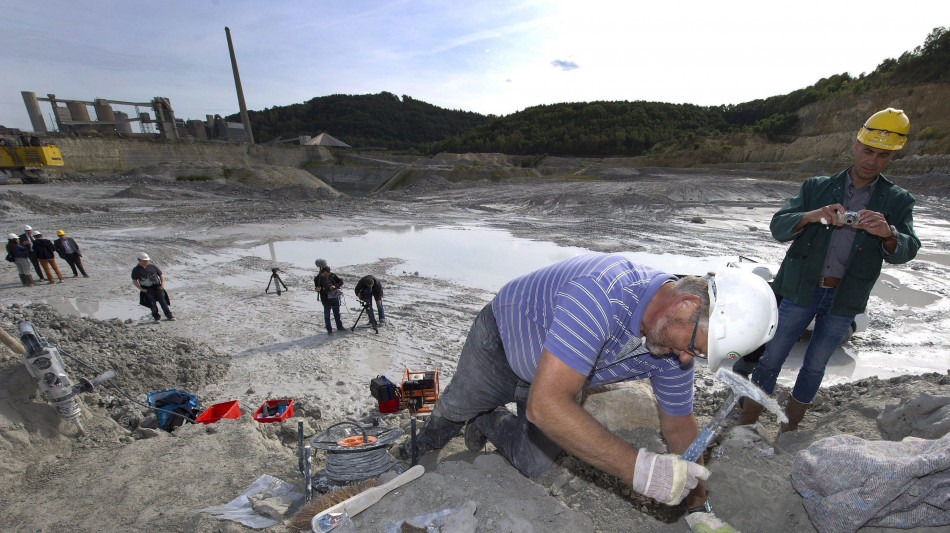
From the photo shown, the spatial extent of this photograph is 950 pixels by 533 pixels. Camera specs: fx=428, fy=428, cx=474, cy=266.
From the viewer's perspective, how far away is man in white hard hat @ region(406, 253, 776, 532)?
1.63 metres

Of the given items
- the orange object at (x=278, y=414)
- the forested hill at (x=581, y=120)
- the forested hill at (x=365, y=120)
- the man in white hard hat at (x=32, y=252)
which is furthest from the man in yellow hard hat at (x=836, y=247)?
the forested hill at (x=365, y=120)

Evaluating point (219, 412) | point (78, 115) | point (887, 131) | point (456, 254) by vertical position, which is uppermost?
point (78, 115)

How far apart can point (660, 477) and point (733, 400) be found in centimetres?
42

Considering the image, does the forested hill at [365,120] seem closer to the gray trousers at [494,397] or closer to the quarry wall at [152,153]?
the quarry wall at [152,153]

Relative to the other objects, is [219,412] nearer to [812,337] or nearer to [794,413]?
[794,413]

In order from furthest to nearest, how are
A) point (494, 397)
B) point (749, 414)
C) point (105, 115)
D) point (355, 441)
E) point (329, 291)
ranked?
Answer: point (105, 115), point (329, 291), point (749, 414), point (355, 441), point (494, 397)

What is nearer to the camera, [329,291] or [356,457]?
[356,457]

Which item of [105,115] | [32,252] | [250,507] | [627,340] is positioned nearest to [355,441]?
[250,507]

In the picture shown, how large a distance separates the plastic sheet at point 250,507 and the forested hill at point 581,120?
3409 centimetres

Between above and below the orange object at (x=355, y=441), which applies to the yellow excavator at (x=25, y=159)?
above

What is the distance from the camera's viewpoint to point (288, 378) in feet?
18.1

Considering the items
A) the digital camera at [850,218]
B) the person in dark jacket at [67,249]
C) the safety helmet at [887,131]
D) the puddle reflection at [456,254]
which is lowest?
the puddle reflection at [456,254]

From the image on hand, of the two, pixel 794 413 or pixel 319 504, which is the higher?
pixel 319 504

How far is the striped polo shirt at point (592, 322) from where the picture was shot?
1712 millimetres
